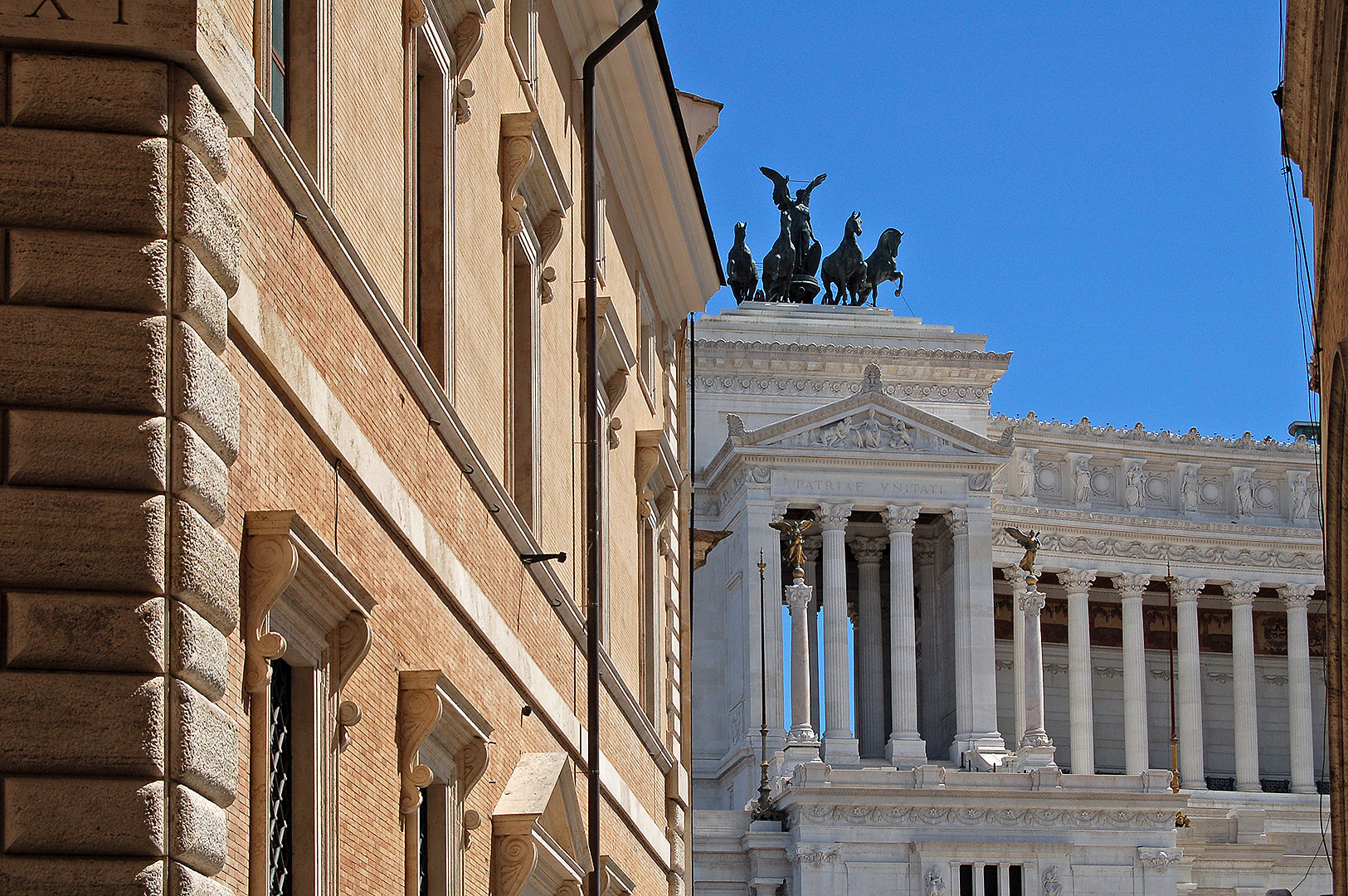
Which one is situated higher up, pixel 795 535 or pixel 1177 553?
pixel 1177 553

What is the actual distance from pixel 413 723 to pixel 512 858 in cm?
323

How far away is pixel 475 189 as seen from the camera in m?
18.8

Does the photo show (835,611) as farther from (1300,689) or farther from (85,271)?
(85,271)

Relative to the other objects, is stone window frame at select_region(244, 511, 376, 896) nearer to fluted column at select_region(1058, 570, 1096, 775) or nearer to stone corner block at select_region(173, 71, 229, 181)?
stone corner block at select_region(173, 71, 229, 181)

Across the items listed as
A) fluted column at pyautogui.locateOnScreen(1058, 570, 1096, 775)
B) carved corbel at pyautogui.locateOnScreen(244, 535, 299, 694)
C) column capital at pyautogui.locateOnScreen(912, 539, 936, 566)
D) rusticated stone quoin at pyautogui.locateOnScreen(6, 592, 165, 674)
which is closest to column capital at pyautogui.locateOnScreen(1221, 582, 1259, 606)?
fluted column at pyautogui.locateOnScreen(1058, 570, 1096, 775)

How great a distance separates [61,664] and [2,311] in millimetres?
1552

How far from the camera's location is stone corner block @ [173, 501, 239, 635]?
34.7 feet

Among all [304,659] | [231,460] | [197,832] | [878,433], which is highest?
[878,433]

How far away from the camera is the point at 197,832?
10.4 meters

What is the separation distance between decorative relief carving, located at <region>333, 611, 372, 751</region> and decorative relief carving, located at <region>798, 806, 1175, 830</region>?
48663mm

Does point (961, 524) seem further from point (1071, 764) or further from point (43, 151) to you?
point (43, 151)

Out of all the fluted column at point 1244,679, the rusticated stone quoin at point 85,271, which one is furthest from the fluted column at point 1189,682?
the rusticated stone quoin at point 85,271

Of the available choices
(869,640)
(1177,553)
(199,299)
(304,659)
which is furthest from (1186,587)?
(199,299)

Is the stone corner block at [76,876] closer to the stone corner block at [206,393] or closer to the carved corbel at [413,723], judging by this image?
the stone corner block at [206,393]
